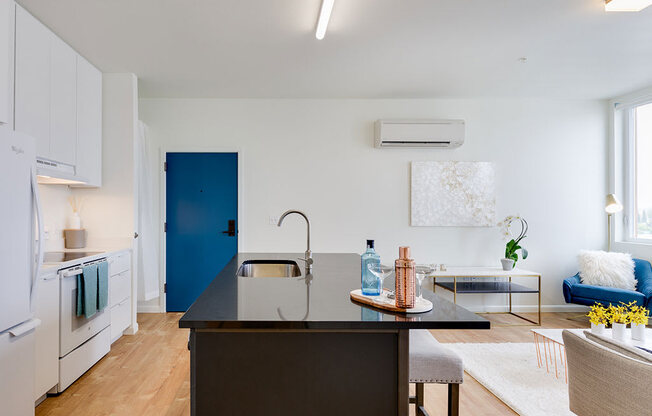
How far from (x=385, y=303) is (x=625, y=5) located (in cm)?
260

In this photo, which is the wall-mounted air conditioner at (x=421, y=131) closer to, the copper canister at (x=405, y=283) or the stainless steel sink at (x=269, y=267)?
the stainless steel sink at (x=269, y=267)

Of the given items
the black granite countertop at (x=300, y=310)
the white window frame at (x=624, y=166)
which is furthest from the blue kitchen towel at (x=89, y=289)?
the white window frame at (x=624, y=166)

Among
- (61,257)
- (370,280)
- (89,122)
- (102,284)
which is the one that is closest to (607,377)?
(370,280)

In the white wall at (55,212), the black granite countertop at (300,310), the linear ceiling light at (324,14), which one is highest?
the linear ceiling light at (324,14)

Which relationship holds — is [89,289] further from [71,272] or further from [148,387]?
[148,387]

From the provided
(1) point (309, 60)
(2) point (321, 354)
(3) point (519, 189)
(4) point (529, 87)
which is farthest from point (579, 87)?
(2) point (321, 354)

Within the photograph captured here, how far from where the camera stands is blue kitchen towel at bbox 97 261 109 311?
288cm

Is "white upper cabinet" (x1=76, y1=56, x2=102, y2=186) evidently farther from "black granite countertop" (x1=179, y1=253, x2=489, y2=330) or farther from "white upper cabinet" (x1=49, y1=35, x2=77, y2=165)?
"black granite countertop" (x1=179, y1=253, x2=489, y2=330)

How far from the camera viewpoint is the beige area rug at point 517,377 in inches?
93.8

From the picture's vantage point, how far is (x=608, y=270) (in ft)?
13.6

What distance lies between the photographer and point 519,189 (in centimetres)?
474

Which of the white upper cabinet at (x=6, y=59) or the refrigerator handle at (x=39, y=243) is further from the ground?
the white upper cabinet at (x=6, y=59)

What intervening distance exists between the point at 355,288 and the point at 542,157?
4.08 metres

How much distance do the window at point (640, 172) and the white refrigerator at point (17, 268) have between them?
18.7ft
